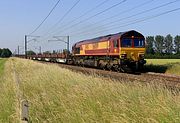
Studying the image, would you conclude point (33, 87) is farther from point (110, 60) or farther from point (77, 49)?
point (77, 49)

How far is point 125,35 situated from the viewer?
3108 cm

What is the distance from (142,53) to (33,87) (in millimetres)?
19596

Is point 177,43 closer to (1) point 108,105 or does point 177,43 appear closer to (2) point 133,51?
(2) point 133,51

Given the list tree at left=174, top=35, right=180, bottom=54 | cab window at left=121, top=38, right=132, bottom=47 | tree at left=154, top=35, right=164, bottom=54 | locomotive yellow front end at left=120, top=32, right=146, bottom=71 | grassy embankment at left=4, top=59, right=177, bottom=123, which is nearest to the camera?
grassy embankment at left=4, top=59, right=177, bottom=123

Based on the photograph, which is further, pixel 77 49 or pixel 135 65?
pixel 77 49

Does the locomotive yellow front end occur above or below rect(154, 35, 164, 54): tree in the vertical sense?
below

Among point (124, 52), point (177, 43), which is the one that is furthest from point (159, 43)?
point (124, 52)

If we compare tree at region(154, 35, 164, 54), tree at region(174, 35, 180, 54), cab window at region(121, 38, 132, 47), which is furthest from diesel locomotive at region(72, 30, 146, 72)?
tree at region(154, 35, 164, 54)

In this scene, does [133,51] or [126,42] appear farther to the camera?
[133,51]

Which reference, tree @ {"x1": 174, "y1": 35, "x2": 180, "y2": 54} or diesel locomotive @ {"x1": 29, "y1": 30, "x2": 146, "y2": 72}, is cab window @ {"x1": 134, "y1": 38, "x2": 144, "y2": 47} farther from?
tree @ {"x1": 174, "y1": 35, "x2": 180, "y2": 54}

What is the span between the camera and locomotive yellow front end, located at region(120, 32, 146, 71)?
3062 cm

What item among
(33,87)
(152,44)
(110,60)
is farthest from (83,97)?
(152,44)

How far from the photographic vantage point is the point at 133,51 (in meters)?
31.3

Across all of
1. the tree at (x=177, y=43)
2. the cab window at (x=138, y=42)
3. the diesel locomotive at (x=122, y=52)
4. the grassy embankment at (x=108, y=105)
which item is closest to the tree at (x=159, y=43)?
the tree at (x=177, y=43)
